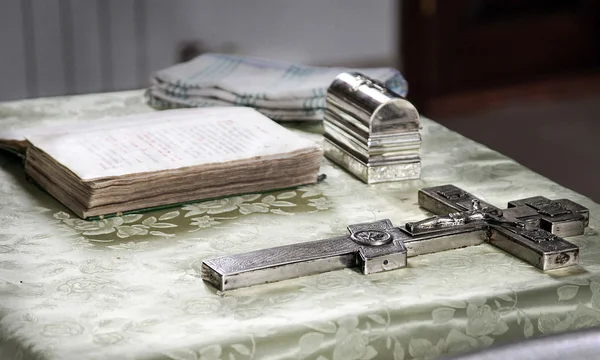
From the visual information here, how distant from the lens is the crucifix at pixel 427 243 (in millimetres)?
1004

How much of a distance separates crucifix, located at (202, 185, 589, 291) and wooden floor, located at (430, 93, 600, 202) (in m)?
2.01

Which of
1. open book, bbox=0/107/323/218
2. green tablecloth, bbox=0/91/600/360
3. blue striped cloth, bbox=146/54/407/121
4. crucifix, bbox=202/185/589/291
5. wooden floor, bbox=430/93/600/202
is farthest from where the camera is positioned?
wooden floor, bbox=430/93/600/202

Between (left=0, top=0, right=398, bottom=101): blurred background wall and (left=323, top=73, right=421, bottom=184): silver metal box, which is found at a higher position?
(left=323, top=73, right=421, bottom=184): silver metal box

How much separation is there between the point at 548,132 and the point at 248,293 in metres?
2.94

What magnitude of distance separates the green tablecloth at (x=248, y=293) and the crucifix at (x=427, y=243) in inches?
0.4

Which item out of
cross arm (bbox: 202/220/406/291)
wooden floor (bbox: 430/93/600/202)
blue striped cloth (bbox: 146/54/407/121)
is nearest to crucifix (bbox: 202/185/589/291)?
cross arm (bbox: 202/220/406/291)

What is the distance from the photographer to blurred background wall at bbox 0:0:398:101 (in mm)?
3346

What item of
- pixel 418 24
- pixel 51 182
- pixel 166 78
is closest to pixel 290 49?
pixel 418 24

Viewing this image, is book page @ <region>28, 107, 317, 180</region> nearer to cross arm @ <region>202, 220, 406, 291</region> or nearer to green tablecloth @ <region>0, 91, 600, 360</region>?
green tablecloth @ <region>0, 91, 600, 360</region>

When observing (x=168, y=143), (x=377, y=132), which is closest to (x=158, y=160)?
(x=168, y=143)

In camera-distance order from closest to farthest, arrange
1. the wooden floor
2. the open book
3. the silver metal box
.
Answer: the open book, the silver metal box, the wooden floor

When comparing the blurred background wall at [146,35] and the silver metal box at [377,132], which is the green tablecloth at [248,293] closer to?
the silver metal box at [377,132]

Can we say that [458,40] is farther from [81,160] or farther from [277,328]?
[277,328]

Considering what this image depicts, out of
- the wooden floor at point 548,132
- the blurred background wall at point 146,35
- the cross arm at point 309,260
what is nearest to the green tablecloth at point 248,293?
the cross arm at point 309,260
